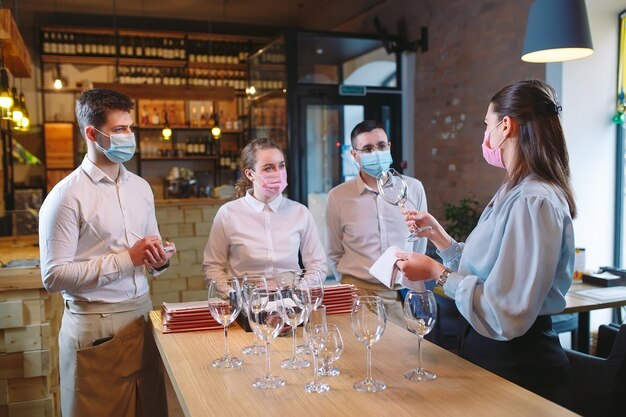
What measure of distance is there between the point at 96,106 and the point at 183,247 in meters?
3.16

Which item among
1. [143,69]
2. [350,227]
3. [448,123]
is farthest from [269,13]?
[350,227]

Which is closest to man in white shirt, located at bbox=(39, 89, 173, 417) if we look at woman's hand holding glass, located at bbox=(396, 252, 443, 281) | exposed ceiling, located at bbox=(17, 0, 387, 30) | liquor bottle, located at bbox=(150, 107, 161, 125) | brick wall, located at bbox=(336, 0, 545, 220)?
woman's hand holding glass, located at bbox=(396, 252, 443, 281)

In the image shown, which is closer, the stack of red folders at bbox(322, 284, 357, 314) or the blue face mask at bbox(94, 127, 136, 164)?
the stack of red folders at bbox(322, 284, 357, 314)

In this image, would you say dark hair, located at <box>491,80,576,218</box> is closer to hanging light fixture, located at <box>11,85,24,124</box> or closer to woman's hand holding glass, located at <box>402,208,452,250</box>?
woman's hand holding glass, located at <box>402,208,452,250</box>

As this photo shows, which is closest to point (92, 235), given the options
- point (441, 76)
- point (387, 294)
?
point (387, 294)

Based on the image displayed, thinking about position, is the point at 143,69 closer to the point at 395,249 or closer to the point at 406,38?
the point at 406,38

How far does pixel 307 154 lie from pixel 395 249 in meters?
4.62

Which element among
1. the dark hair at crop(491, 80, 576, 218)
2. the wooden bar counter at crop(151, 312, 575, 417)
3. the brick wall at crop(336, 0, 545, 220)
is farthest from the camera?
the brick wall at crop(336, 0, 545, 220)

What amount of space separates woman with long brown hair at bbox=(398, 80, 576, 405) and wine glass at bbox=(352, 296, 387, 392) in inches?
11.3

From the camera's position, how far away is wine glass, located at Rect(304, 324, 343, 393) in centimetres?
147

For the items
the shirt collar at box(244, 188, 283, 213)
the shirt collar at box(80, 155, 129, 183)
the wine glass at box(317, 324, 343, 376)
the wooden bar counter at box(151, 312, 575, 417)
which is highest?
the shirt collar at box(80, 155, 129, 183)

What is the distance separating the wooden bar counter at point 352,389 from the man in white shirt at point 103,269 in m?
0.57

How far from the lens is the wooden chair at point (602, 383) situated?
2305 millimetres

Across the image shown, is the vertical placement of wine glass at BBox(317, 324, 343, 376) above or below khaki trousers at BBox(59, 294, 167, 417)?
above
